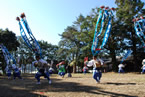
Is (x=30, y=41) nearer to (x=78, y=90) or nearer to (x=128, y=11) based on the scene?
(x=78, y=90)

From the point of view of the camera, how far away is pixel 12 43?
28.8m

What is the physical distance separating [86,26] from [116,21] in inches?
268

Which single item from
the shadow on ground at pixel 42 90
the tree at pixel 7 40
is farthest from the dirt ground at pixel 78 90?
the tree at pixel 7 40

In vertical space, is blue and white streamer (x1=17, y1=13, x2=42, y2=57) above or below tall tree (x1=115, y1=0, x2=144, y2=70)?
below

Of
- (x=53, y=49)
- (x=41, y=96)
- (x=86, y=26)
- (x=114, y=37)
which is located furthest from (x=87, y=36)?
(x=41, y=96)

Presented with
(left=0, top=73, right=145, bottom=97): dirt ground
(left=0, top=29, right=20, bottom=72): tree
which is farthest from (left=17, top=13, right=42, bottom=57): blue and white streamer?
(left=0, top=29, right=20, bottom=72): tree

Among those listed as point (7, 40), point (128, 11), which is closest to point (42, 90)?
point (7, 40)

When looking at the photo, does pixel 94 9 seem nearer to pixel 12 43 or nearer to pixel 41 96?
pixel 12 43

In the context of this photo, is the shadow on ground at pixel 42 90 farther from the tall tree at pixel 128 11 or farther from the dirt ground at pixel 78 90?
the tall tree at pixel 128 11

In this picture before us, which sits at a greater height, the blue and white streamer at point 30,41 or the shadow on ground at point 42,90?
the blue and white streamer at point 30,41

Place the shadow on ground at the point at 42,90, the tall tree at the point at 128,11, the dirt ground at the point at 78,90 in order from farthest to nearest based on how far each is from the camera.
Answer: the tall tree at the point at 128,11, the shadow on ground at the point at 42,90, the dirt ground at the point at 78,90

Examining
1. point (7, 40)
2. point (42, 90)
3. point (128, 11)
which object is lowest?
point (42, 90)

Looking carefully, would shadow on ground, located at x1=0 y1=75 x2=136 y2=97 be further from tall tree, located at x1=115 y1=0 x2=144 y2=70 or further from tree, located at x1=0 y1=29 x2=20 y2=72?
tall tree, located at x1=115 y1=0 x2=144 y2=70

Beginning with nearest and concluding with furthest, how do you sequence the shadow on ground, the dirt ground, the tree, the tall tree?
the dirt ground < the shadow on ground < the tree < the tall tree
